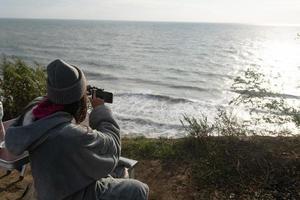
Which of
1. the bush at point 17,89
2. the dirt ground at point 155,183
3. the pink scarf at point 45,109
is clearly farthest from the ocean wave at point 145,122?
the pink scarf at point 45,109

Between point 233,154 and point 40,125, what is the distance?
3.55 meters

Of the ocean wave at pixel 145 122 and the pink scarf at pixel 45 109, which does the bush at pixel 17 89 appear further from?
the ocean wave at pixel 145 122

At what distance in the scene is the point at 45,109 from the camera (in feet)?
7.76

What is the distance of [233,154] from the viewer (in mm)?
5285

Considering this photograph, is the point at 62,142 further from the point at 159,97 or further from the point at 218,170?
the point at 159,97

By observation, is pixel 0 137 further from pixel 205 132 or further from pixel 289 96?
pixel 289 96

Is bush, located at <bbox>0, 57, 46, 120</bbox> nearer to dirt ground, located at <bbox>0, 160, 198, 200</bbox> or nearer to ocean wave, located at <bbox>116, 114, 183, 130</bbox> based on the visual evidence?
dirt ground, located at <bbox>0, 160, 198, 200</bbox>

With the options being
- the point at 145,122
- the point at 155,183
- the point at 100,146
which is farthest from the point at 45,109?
the point at 145,122

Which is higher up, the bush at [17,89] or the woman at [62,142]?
the woman at [62,142]

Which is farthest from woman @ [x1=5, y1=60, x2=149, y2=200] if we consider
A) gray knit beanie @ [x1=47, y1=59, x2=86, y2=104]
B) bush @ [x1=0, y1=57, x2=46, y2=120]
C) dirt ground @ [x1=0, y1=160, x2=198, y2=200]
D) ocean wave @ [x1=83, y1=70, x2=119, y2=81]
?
ocean wave @ [x1=83, y1=70, x2=119, y2=81]

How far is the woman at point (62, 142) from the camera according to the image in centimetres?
228

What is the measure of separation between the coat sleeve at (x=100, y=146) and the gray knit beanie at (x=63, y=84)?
24 centimetres

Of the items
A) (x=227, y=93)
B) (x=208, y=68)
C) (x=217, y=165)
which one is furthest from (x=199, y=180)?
(x=208, y=68)

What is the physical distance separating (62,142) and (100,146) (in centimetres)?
25
